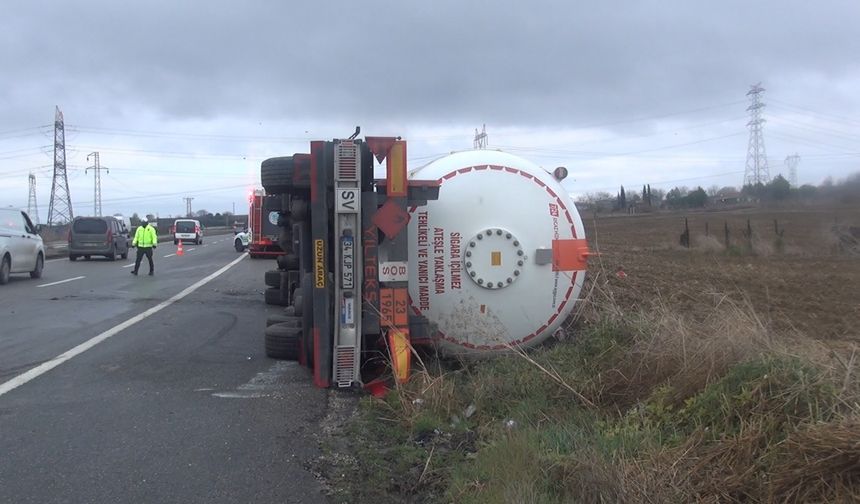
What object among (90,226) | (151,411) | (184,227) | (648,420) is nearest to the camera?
(648,420)

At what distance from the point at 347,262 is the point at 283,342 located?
1870 mm

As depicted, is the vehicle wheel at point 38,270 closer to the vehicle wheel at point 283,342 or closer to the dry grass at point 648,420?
the vehicle wheel at point 283,342

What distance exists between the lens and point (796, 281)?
18406 millimetres

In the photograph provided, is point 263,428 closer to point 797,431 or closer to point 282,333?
point 282,333

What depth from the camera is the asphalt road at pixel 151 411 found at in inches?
177

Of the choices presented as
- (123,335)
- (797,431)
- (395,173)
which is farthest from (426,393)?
(123,335)

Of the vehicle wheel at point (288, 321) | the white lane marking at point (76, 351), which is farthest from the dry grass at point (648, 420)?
the white lane marking at point (76, 351)

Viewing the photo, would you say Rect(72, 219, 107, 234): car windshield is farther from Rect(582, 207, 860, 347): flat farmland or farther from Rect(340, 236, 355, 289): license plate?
Rect(340, 236, 355, 289): license plate

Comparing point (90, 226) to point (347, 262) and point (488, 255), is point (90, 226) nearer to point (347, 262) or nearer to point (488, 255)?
point (347, 262)

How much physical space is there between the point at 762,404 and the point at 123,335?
28.0 feet

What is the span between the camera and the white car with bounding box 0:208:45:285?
18.2m

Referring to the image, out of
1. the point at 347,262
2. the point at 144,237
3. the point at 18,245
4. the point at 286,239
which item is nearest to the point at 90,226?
the point at 144,237

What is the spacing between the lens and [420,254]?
22.2 ft

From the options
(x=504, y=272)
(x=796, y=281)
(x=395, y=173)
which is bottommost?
(x=796, y=281)
